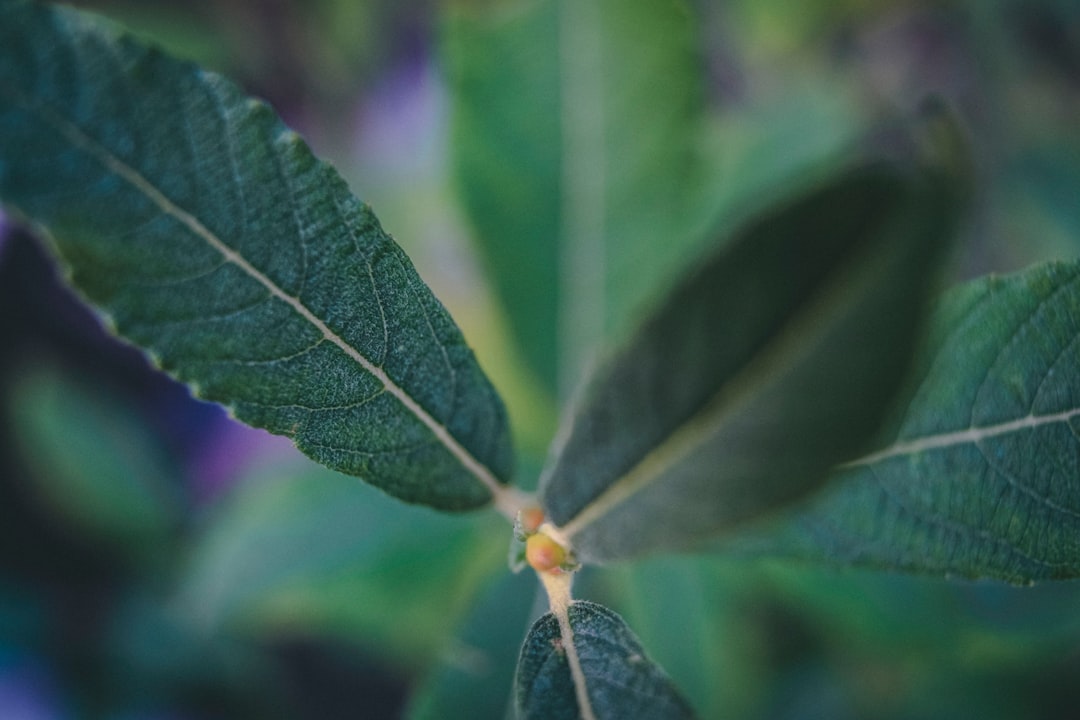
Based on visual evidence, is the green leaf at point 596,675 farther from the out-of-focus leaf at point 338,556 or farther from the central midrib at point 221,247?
the out-of-focus leaf at point 338,556

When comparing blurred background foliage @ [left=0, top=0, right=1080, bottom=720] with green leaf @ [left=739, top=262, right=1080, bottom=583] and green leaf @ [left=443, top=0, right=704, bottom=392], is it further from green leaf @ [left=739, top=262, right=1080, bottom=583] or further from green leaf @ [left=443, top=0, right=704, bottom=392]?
green leaf @ [left=739, top=262, right=1080, bottom=583]

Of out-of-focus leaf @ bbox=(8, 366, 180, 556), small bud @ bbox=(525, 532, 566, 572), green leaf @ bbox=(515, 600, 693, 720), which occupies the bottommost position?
green leaf @ bbox=(515, 600, 693, 720)

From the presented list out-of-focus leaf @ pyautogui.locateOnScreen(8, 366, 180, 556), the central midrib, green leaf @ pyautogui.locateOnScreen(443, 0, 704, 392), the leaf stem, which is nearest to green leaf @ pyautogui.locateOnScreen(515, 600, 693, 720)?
the leaf stem

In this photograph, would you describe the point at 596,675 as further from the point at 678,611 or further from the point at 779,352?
the point at 678,611

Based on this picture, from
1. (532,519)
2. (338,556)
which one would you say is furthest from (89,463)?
(532,519)

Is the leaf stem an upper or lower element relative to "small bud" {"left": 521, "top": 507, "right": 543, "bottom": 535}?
lower

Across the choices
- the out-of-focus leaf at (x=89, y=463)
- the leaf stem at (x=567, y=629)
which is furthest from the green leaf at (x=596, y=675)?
the out-of-focus leaf at (x=89, y=463)
